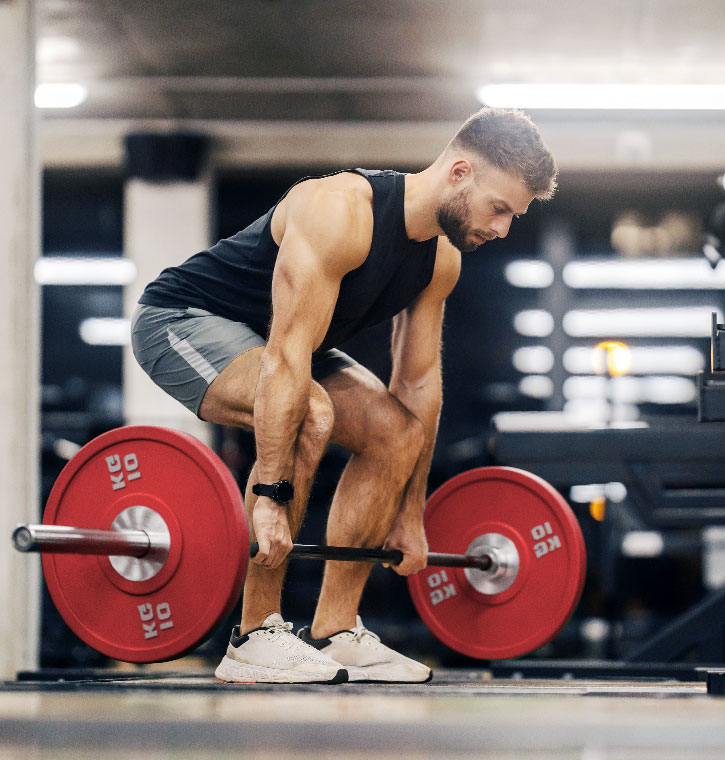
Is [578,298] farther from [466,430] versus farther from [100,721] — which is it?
[100,721]

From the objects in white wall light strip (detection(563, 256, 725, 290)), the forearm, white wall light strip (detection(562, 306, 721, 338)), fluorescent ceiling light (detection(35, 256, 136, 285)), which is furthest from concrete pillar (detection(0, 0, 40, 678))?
white wall light strip (detection(562, 306, 721, 338))

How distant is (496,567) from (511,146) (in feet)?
3.15

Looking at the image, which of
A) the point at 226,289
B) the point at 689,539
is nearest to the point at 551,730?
the point at 226,289

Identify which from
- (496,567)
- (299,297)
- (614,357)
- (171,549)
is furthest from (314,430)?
(614,357)

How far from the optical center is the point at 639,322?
7.85 metres

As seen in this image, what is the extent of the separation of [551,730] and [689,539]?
4964 mm

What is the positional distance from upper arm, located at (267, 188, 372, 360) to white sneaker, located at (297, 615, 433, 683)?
0.65 metres

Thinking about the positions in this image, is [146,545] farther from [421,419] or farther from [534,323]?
[534,323]

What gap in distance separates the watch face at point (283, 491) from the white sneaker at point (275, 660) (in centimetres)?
27

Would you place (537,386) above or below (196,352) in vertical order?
above

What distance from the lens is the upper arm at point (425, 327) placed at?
2.46 meters

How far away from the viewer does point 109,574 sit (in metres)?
2.04

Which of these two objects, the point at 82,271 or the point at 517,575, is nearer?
the point at 517,575

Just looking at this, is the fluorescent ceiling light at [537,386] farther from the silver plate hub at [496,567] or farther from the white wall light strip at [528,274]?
the silver plate hub at [496,567]
